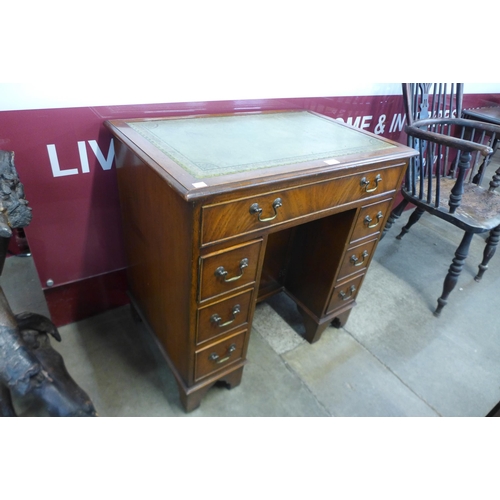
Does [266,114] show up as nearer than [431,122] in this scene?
Yes

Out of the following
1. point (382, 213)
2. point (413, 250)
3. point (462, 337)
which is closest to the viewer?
point (382, 213)

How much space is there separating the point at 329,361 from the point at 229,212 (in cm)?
95

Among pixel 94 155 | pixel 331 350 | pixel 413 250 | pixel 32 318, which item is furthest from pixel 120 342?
pixel 413 250

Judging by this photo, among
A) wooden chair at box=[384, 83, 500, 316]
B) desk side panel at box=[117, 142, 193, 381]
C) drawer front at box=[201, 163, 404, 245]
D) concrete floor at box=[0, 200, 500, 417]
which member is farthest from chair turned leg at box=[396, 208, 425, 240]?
desk side panel at box=[117, 142, 193, 381]

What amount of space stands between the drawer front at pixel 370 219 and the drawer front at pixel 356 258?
5 centimetres

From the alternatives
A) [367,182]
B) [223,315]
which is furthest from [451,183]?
[223,315]

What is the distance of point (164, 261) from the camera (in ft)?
3.26

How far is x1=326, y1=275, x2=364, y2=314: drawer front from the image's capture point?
139cm

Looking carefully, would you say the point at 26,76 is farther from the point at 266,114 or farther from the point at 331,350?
the point at 331,350

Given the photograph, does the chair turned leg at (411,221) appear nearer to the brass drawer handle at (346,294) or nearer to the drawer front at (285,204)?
the brass drawer handle at (346,294)

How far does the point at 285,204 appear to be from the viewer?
91 cm

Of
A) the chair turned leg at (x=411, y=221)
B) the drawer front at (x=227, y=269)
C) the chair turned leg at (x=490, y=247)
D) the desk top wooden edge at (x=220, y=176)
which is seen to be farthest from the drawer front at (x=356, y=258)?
the chair turned leg at (x=411, y=221)

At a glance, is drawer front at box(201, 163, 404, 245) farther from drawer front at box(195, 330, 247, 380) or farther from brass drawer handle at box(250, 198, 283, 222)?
drawer front at box(195, 330, 247, 380)

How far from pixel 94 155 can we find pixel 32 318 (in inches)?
21.7
